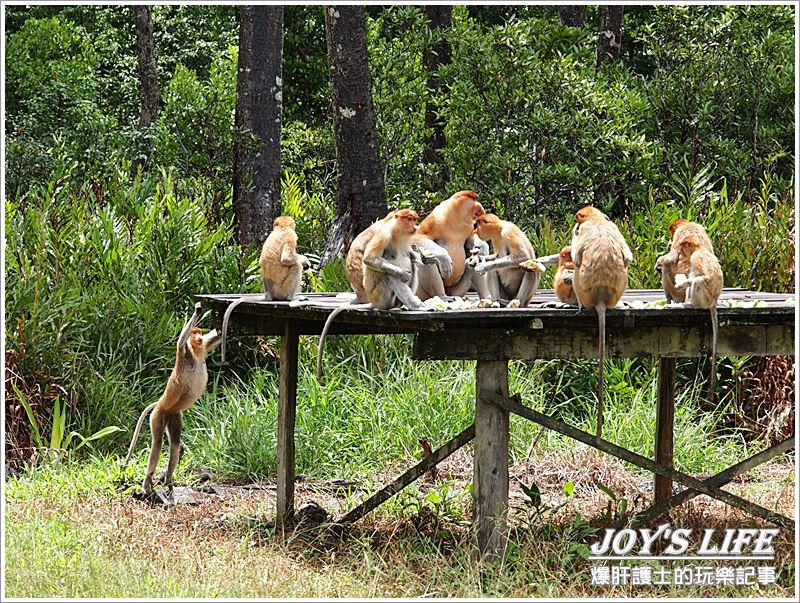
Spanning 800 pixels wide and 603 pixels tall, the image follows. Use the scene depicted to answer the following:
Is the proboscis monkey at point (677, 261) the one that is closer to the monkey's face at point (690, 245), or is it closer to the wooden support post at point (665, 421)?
the monkey's face at point (690, 245)

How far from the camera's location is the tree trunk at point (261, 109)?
11.8 meters

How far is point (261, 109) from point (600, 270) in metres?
7.71

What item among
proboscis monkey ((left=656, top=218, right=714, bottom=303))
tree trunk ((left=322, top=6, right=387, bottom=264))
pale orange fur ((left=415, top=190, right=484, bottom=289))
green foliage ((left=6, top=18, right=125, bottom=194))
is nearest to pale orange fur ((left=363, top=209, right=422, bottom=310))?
pale orange fur ((left=415, top=190, right=484, bottom=289))

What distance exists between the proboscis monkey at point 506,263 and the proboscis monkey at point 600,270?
32 cm

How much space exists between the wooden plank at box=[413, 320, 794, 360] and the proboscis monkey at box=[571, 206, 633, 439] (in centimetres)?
18

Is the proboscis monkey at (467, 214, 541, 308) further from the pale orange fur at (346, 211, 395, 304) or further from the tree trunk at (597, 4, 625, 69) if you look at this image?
the tree trunk at (597, 4, 625, 69)

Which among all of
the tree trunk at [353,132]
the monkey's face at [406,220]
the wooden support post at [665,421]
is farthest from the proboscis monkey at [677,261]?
the tree trunk at [353,132]

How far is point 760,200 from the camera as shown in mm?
9742

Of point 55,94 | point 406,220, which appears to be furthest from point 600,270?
point 55,94

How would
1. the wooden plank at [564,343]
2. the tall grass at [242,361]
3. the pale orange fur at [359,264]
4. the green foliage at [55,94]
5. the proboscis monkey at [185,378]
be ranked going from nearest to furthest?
the wooden plank at [564,343]
the pale orange fur at [359,264]
the proboscis monkey at [185,378]
the tall grass at [242,361]
the green foliage at [55,94]

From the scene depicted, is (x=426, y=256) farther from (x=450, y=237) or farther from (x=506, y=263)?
(x=506, y=263)

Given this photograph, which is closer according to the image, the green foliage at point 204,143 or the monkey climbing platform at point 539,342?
the monkey climbing platform at point 539,342

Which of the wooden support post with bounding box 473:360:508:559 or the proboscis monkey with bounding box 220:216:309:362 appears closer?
the wooden support post with bounding box 473:360:508:559

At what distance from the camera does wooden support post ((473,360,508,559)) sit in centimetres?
547
